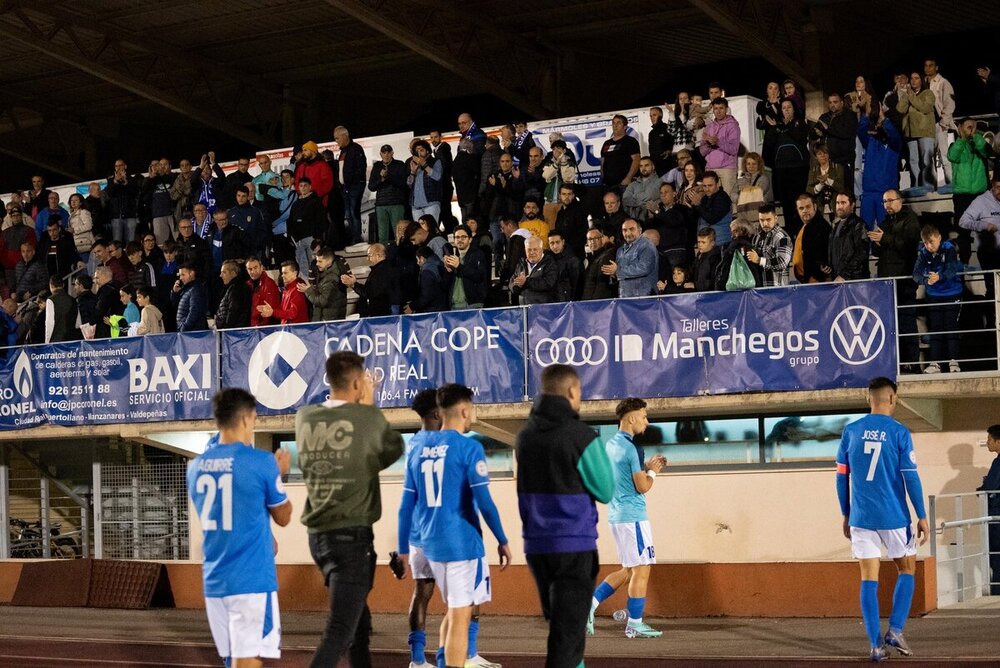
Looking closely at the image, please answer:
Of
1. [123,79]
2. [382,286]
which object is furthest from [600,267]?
[123,79]

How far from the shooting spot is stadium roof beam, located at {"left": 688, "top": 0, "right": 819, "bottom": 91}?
881 inches

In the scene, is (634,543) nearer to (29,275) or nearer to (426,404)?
(426,404)

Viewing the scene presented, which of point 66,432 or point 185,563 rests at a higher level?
point 66,432

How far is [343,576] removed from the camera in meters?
8.60

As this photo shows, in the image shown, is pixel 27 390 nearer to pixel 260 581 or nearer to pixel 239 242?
pixel 239 242

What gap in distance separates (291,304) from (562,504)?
39.8 ft

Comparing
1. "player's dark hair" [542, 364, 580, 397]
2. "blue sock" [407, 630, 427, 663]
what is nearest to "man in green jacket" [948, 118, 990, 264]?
"blue sock" [407, 630, 427, 663]

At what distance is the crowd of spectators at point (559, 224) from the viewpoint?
55.3ft

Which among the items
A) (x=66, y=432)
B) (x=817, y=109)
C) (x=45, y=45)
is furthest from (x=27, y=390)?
(x=817, y=109)

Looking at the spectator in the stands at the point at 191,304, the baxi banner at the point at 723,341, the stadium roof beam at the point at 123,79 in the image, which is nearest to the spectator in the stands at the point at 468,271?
the baxi banner at the point at 723,341

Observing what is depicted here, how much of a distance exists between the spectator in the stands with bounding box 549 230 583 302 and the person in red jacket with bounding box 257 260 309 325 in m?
3.88

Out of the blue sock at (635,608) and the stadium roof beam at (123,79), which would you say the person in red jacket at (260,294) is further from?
the stadium roof beam at (123,79)

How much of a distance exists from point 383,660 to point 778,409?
7.06 meters

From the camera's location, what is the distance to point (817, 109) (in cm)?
2362
